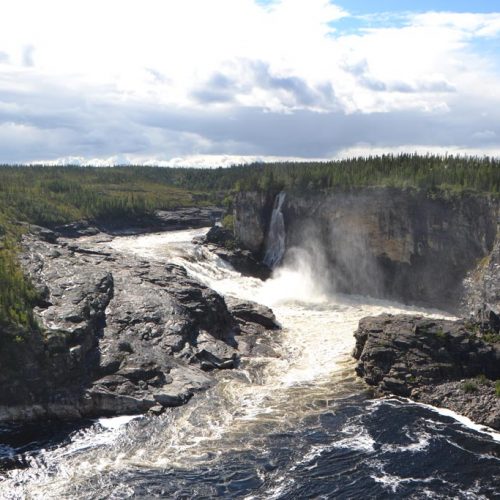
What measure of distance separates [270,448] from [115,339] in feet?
79.2

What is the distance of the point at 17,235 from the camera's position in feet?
298

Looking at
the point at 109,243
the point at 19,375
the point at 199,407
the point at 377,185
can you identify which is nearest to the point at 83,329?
the point at 19,375

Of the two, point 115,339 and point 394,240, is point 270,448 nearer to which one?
point 115,339

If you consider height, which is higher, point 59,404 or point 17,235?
point 17,235

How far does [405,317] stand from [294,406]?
19796 millimetres

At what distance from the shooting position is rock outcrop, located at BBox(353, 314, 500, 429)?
5622cm

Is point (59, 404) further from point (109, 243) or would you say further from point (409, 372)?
point (109, 243)

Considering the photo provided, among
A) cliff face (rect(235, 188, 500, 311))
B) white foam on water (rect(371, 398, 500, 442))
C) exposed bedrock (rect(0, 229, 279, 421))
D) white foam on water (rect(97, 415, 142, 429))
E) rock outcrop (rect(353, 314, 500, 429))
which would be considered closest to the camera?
white foam on water (rect(371, 398, 500, 442))

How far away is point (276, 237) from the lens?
116312 mm

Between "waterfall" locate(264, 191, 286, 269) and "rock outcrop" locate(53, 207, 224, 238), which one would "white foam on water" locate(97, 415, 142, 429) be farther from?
"rock outcrop" locate(53, 207, 224, 238)

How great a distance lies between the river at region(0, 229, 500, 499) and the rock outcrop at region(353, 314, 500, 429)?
195 cm

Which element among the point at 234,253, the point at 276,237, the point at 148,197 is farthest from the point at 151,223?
the point at 276,237

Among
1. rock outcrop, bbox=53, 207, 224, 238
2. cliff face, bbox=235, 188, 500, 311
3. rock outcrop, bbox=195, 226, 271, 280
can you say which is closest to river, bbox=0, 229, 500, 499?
cliff face, bbox=235, 188, 500, 311

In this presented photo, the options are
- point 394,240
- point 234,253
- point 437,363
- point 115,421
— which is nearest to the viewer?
point 115,421
